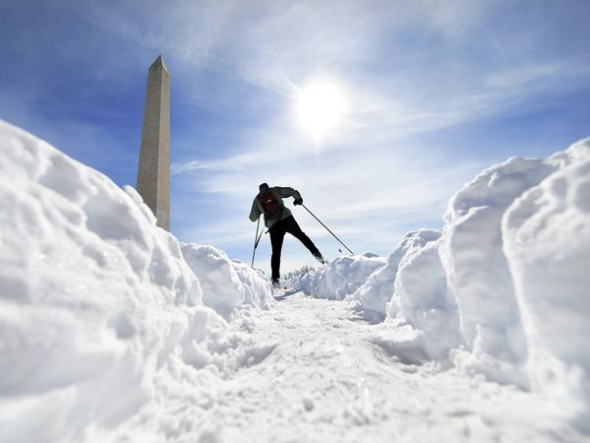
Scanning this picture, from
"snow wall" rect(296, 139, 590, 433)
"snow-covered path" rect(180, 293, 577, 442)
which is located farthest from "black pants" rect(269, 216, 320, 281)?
"snow-covered path" rect(180, 293, 577, 442)

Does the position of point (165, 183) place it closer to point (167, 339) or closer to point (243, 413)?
point (167, 339)

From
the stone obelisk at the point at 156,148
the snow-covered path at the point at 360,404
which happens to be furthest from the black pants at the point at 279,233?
the snow-covered path at the point at 360,404

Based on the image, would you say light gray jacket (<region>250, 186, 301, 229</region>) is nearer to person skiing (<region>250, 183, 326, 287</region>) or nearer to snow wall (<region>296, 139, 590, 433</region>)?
person skiing (<region>250, 183, 326, 287</region>)

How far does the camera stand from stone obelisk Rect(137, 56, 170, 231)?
19.8 feet

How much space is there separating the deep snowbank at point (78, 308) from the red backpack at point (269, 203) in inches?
224

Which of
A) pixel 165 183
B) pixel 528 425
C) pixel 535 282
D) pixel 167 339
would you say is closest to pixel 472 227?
pixel 535 282

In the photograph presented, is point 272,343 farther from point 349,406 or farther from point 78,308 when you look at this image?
point 78,308

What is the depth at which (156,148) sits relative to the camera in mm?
6301

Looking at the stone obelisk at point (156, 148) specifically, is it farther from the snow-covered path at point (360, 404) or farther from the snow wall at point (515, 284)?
the snow wall at point (515, 284)

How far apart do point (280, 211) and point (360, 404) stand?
6732 millimetres

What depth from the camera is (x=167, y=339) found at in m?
1.98

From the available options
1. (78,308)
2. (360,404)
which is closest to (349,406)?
(360,404)

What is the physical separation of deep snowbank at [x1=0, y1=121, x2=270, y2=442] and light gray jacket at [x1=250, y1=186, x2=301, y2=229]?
564 centimetres

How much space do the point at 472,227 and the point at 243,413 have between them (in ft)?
6.69
